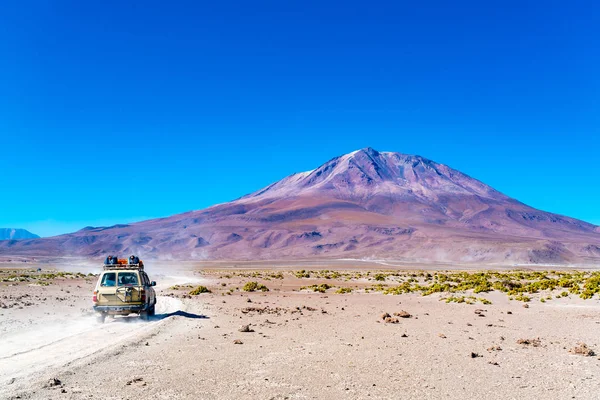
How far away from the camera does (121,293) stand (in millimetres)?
18016

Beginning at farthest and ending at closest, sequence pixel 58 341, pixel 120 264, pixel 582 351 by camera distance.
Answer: pixel 120 264 < pixel 58 341 < pixel 582 351

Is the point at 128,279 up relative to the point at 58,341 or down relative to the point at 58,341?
up

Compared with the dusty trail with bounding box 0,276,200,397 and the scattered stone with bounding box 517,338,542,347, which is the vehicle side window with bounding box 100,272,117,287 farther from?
the scattered stone with bounding box 517,338,542,347

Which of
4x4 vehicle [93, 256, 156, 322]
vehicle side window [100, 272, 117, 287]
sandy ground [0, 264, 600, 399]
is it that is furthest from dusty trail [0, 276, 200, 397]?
vehicle side window [100, 272, 117, 287]

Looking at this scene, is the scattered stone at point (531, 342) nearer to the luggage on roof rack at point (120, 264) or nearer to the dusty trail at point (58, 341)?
the dusty trail at point (58, 341)

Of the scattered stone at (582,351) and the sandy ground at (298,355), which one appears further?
the scattered stone at (582,351)

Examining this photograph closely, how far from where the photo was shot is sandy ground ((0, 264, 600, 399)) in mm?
9375

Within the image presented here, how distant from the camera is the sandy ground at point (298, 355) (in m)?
9.38

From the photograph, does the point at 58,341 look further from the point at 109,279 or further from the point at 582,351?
the point at 582,351

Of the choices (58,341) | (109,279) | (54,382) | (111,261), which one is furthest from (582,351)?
(111,261)

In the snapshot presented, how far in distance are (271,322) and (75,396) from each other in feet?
35.7

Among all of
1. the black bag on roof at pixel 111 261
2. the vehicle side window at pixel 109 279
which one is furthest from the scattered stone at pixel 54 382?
the black bag on roof at pixel 111 261

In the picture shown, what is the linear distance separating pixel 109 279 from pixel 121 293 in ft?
2.81

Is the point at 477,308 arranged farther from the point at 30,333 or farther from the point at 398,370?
the point at 30,333
